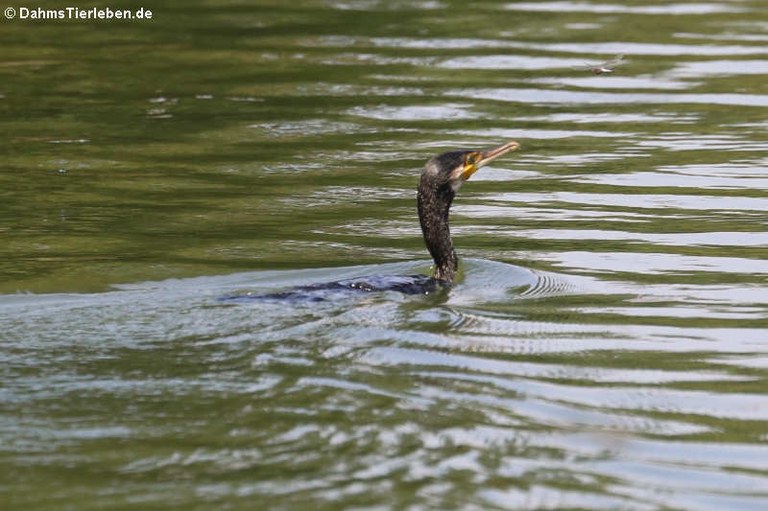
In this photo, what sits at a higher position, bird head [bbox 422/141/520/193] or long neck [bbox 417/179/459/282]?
bird head [bbox 422/141/520/193]

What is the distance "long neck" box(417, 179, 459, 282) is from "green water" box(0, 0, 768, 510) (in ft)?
0.51

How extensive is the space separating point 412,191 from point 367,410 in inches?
227

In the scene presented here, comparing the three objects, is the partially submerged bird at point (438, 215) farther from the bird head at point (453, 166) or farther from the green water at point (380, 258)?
the green water at point (380, 258)

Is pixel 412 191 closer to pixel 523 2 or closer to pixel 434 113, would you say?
pixel 434 113

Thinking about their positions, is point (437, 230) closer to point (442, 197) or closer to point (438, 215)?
point (438, 215)

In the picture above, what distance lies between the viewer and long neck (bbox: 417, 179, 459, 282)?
1077 cm

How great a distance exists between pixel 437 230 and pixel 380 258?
0.65 meters

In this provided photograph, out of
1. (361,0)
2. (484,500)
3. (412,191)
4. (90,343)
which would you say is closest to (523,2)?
(361,0)

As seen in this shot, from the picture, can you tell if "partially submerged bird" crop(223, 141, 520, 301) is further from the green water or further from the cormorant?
the green water

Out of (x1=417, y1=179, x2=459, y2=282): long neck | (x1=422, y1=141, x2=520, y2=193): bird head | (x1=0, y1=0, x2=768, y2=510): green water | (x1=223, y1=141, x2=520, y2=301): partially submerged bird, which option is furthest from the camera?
(x1=422, y1=141, x2=520, y2=193): bird head

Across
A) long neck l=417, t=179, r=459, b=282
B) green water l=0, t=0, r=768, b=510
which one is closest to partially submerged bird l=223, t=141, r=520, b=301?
long neck l=417, t=179, r=459, b=282

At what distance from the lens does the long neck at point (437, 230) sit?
1077cm

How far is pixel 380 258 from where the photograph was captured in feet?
37.0

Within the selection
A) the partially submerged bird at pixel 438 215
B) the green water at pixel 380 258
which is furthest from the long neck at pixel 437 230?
the green water at pixel 380 258
